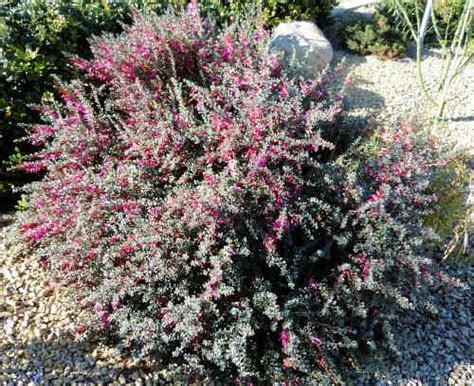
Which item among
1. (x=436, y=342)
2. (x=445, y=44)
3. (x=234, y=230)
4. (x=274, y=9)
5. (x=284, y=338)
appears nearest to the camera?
(x=284, y=338)

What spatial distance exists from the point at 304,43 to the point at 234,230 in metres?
3.16

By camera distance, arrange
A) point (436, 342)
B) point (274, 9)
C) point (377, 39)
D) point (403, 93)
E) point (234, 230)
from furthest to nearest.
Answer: point (377, 39) → point (274, 9) → point (403, 93) → point (436, 342) → point (234, 230)

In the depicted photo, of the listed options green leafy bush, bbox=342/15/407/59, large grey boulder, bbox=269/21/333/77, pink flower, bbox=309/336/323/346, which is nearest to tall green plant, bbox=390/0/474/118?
green leafy bush, bbox=342/15/407/59

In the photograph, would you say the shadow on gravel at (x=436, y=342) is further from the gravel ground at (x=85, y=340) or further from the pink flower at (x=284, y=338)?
the pink flower at (x=284, y=338)

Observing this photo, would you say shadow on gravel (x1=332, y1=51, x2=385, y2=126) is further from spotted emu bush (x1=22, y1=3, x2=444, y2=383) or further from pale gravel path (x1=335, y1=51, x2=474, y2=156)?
spotted emu bush (x1=22, y1=3, x2=444, y2=383)

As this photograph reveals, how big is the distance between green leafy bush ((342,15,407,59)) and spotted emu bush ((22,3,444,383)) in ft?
9.74

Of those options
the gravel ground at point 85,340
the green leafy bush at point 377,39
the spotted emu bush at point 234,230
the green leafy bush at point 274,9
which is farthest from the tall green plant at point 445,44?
the spotted emu bush at point 234,230

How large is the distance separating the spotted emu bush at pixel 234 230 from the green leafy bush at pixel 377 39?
2970 mm

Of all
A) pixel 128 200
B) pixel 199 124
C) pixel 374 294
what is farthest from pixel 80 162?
pixel 374 294

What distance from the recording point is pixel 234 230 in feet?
8.98

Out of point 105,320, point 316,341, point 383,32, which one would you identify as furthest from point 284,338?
point 383,32

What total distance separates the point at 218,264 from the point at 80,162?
1.30 m

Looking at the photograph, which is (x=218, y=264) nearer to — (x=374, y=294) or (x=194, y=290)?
(x=194, y=290)

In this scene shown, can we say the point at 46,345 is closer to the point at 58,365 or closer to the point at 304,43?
the point at 58,365
